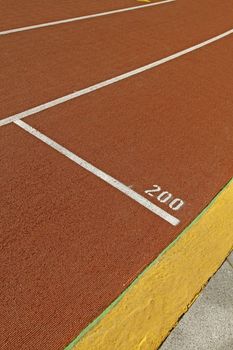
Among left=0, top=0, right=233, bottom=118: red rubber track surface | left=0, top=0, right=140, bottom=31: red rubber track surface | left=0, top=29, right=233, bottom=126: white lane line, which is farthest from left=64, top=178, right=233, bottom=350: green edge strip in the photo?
left=0, top=0, right=140, bottom=31: red rubber track surface

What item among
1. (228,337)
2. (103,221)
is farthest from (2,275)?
(228,337)

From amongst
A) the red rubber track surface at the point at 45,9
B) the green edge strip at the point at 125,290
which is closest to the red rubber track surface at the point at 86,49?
the red rubber track surface at the point at 45,9

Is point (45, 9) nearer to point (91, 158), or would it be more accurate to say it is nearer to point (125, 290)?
point (91, 158)

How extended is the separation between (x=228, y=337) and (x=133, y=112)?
326 centimetres

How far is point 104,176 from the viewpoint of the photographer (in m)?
4.31

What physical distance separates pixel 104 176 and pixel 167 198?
64cm

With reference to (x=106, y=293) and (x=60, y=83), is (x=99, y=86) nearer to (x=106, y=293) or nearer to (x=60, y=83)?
(x=60, y=83)

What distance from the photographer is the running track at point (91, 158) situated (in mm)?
3148

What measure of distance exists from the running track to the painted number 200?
0.06 ft

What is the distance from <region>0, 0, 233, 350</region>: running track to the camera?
124 inches

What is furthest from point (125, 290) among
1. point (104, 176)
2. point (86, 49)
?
point (86, 49)

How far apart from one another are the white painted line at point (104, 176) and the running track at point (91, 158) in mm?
14

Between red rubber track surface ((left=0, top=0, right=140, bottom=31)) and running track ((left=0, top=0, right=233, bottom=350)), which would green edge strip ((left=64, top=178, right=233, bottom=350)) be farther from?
red rubber track surface ((left=0, top=0, right=140, bottom=31))

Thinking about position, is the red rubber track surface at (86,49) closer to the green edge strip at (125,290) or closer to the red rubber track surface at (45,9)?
the red rubber track surface at (45,9)
